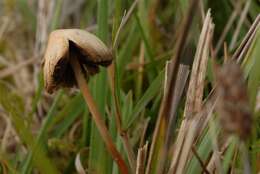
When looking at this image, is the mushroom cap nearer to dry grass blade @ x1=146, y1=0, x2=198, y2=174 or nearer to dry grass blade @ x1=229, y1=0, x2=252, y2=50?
dry grass blade @ x1=146, y1=0, x2=198, y2=174

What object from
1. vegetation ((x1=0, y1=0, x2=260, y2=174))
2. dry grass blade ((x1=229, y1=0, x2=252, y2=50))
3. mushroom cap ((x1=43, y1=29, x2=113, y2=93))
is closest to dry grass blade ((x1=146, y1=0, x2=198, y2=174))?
vegetation ((x1=0, y1=0, x2=260, y2=174))

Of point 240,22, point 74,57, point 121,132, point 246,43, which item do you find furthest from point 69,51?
point 240,22

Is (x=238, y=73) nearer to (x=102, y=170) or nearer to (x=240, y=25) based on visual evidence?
(x=102, y=170)

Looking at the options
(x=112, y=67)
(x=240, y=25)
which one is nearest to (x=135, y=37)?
(x=240, y=25)

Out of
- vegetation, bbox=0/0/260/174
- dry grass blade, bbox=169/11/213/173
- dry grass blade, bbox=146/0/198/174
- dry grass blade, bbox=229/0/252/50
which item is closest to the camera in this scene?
dry grass blade, bbox=146/0/198/174

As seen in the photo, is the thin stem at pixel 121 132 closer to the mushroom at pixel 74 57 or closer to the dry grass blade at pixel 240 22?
the mushroom at pixel 74 57

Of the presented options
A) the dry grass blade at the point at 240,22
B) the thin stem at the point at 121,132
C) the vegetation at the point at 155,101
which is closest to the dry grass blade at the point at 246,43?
the vegetation at the point at 155,101
